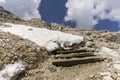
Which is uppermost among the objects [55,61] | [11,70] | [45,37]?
[45,37]

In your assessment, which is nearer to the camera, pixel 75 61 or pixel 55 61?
pixel 55 61

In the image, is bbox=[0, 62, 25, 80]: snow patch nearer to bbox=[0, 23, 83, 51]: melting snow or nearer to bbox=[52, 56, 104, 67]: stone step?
bbox=[52, 56, 104, 67]: stone step

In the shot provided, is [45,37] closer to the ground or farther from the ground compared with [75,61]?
farther from the ground

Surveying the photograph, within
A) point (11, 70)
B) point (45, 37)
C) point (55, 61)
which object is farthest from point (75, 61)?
point (11, 70)

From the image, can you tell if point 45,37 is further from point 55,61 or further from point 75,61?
point 75,61

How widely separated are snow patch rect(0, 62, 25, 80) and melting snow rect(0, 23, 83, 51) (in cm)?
279

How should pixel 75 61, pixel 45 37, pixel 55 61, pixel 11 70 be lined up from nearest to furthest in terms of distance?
pixel 11 70 → pixel 55 61 → pixel 75 61 → pixel 45 37

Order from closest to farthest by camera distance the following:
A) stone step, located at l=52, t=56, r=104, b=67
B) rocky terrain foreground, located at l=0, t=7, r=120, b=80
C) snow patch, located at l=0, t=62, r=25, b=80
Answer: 1. snow patch, located at l=0, t=62, r=25, b=80
2. rocky terrain foreground, located at l=0, t=7, r=120, b=80
3. stone step, located at l=52, t=56, r=104, b=67

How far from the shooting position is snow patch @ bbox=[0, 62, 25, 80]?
42.7 feet

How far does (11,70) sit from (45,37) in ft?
14.7

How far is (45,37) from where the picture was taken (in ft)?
56.5

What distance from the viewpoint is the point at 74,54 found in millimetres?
16266

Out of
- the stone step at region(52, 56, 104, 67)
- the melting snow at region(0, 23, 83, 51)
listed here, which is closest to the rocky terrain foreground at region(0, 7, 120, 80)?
the stone step at region(52, 56, 104, 67)

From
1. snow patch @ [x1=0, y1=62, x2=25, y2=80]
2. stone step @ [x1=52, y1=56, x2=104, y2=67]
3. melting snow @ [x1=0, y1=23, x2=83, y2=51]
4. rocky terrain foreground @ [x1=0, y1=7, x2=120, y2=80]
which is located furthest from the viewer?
melting snow @ [x1=0, y1=23, x2=83, y2=51]
